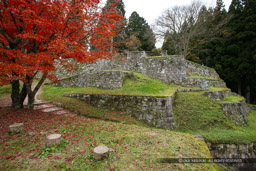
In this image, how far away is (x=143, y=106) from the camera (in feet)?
25.3

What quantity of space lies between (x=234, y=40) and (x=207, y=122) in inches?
655

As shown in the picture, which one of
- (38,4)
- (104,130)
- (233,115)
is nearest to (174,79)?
(233,115)

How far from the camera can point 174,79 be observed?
1149 cm

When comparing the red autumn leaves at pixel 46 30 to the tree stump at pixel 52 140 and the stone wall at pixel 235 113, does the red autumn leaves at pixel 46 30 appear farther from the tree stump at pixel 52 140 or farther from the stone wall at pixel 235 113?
the stone wall at pixel 235 113

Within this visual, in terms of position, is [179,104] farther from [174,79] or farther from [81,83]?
[81,83]

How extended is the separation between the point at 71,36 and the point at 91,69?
283 inches

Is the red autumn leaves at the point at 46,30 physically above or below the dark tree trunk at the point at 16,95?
above

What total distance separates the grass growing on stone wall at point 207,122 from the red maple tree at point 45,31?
647cm

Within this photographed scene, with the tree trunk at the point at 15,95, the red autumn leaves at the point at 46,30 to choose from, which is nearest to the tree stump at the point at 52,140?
the red autumn leaves at the point at 46,30

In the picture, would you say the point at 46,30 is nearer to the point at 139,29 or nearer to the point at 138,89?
the point at 138,89

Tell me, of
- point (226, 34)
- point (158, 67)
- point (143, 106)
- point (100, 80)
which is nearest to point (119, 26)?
point (100, 80)

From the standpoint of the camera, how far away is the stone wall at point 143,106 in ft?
23.5

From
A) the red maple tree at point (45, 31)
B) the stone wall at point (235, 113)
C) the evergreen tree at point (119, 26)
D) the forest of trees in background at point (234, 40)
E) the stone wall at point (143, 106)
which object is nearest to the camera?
the red maple tree at point (45, 31)

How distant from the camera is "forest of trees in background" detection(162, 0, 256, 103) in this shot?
15.3 metres
